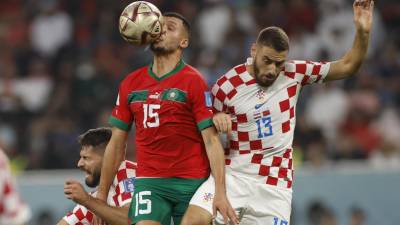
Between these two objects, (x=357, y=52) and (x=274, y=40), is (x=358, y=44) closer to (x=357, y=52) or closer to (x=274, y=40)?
(x=357, y=52)

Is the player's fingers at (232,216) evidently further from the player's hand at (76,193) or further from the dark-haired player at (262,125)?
the player's hand at (76,193)

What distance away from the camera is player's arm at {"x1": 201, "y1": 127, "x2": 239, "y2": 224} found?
7387 millimetres

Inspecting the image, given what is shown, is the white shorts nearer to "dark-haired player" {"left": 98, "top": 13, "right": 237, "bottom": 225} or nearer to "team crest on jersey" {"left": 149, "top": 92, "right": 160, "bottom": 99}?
"dark-haired player" {"left": 98, "top": 13, "right": 237, "bottom": 225}

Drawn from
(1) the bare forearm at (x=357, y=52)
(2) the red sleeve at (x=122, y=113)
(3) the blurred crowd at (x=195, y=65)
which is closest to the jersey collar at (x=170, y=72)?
(2) the red sleeve at (x=122, y=113)

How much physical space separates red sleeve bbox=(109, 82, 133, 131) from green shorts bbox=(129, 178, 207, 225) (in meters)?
0.42

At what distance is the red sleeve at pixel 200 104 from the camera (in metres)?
7.52

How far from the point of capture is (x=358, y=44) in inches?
304

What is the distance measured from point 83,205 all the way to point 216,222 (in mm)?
951

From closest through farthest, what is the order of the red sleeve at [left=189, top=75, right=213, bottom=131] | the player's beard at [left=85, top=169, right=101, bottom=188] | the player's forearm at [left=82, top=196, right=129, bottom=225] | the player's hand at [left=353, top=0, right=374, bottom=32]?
the red sleeve at [left=189, top=75, right=213, bottom=131] → the player's hand at [left=353, top=0, right=374, bottom=32] → the player's forearm at [left=82, top=196, right=129, bottom=225] → the player's beard at [left=85, top=169, right=101, bottom=188]

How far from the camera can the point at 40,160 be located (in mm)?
13719

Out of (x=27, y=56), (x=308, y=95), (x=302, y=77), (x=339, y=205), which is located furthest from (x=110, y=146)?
(x=27, y=56)

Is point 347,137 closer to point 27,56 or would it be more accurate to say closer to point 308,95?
point 308,95

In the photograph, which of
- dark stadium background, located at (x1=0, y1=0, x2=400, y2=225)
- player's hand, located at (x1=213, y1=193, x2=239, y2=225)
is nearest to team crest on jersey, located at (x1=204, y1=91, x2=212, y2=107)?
player's hand, located at (x1=213, y1=193, x2=239, y2=225)

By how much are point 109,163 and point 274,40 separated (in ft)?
4.79
